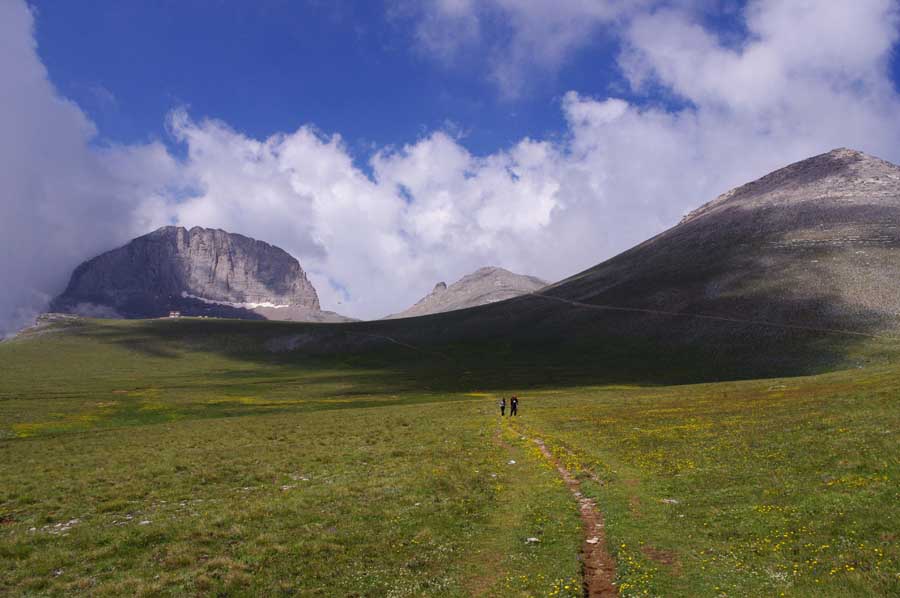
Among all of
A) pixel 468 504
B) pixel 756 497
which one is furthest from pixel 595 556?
pixel 756 497

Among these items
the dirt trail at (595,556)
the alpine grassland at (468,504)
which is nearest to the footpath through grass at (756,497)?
the alpine grassland at (468,504)

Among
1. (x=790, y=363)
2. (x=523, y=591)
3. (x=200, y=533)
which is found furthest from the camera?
(x=790, y=363)

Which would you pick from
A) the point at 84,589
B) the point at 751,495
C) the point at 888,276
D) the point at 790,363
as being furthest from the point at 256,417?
the point at 888,276

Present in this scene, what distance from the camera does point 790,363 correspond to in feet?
394

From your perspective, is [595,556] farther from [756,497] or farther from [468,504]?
[756,497]

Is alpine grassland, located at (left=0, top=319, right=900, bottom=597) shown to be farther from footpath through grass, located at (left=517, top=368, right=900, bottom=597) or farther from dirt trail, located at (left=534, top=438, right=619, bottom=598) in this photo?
dirt trail, located at (left=534, top=438, right=619, bottom=598)

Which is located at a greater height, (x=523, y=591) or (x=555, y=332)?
(x=555, y=332)

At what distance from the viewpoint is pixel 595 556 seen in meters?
18.2

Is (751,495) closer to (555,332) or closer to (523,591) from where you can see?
(523,591)

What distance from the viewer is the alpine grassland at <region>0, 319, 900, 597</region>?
16703mm

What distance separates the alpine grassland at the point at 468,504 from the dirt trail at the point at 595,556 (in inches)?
12.7

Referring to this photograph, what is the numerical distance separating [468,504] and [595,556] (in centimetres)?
826

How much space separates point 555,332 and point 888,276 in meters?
104

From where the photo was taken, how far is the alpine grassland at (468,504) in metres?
16.7
